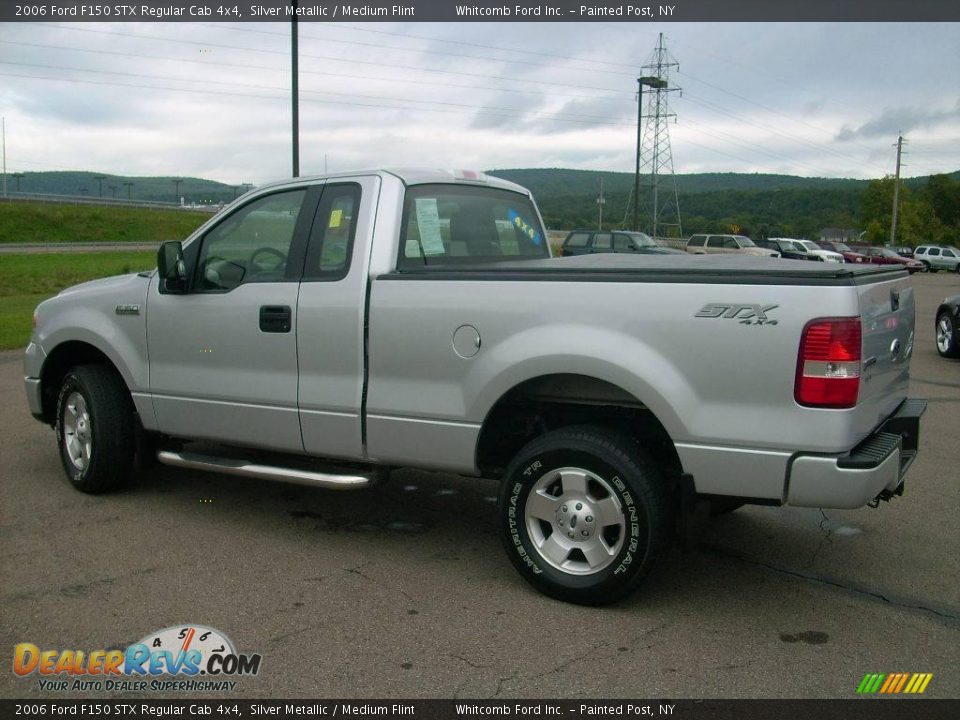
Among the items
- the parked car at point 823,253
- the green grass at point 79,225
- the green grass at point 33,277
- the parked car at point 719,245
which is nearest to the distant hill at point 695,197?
the green grass at point 79,225

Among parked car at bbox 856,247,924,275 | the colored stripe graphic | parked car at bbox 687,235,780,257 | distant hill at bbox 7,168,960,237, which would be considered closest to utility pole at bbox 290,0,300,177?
the colored stripe graphic

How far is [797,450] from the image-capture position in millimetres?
3672

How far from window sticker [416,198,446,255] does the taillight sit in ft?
7.12

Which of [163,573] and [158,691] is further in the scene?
[163,573]

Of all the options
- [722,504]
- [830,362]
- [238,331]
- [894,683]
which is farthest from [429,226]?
[894,683]

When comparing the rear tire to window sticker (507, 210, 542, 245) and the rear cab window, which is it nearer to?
the rear cab window

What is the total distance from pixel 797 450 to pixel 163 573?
2.98m

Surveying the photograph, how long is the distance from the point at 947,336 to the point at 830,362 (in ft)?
35.5

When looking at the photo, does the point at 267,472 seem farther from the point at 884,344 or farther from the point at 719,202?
the point at 719,202

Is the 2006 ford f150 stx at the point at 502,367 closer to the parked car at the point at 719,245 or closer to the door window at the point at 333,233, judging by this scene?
the door window at the point at 333,233

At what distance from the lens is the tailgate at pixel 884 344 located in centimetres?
375

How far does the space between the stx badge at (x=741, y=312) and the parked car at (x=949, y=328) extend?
10.6 m

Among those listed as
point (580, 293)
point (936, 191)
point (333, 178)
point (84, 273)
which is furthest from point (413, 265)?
point (936, 191)

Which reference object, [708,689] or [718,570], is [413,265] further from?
→ [708,689]
